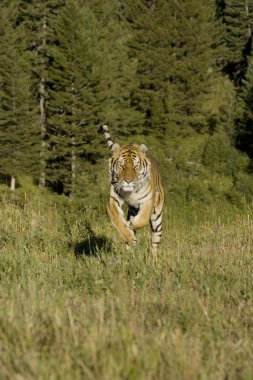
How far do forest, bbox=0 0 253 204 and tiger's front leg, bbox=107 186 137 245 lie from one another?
21.9 m

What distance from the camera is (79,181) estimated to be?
119 feet

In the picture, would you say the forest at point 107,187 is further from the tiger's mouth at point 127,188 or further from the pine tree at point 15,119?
the tiger's mouth at point 127,188

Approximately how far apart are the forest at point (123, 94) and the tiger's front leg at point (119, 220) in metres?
21.9

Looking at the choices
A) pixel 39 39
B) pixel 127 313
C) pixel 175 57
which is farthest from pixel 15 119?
pixel 127 313

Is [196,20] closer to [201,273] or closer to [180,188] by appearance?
[180,188]

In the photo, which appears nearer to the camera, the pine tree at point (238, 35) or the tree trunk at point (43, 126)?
the tree trunk at point (43, 126)

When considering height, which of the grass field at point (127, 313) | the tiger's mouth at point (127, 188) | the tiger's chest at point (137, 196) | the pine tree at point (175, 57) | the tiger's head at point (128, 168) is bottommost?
the grass field at point (127, 313)

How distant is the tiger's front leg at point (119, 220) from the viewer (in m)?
6.55

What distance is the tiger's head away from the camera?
639 cm

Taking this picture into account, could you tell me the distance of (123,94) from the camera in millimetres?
43188

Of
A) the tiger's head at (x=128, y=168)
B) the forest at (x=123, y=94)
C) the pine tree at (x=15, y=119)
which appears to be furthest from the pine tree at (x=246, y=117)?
the tiger's head at (x=128, y=168)

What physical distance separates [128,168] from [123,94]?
37.3 m

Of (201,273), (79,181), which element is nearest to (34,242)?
(201,273)

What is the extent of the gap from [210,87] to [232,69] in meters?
9.15
